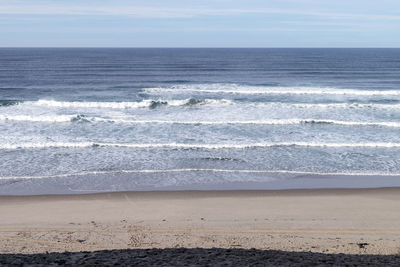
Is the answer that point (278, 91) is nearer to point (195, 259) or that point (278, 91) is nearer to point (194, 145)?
point (194, 145)

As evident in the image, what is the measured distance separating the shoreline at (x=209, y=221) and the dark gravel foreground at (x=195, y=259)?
1425mm

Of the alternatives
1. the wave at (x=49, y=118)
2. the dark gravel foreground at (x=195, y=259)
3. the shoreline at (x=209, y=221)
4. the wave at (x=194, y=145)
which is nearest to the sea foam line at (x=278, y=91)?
the wave at (x=49, y=118)

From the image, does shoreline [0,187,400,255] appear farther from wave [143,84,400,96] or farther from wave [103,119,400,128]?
wave [143,84,400,96]

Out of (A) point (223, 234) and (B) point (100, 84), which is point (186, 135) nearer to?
(A) point (223, 234)

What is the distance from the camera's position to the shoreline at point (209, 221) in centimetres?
1015

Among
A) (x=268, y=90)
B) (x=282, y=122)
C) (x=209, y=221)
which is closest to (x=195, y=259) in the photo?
(x=209, y=221)

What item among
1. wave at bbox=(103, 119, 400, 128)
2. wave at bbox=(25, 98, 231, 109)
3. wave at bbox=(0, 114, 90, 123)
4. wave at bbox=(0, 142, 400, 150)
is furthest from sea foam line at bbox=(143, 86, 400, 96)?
wave at bbox=(0, 142, 400, 150)

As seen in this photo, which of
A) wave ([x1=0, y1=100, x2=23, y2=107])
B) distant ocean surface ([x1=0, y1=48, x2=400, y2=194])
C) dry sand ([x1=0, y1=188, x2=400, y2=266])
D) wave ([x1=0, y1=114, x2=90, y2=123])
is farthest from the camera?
wave ([x1=0, y1=100, x2=23, y2=107])

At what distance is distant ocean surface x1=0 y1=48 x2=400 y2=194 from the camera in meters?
16.0

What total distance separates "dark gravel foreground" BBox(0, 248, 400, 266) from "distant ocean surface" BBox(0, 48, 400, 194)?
6456mm

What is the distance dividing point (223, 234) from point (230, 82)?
33.0m

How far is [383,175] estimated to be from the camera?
16.4 metres

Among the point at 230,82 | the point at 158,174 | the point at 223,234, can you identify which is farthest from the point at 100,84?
the point at 223,234

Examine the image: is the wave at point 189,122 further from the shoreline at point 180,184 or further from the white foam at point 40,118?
the shoreline at point 180,184
